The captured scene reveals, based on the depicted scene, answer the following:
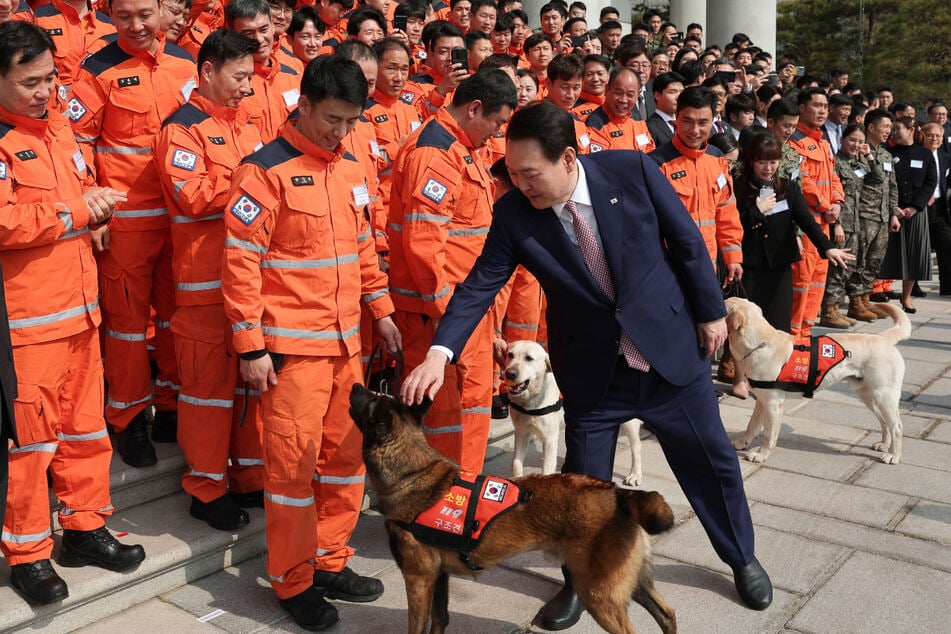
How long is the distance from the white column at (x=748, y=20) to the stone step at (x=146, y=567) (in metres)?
21.4

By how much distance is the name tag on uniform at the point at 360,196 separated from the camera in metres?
4.24

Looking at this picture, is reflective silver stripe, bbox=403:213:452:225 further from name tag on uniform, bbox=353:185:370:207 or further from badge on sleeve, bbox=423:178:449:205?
name tag on uniform, bbox=353:185:370:207

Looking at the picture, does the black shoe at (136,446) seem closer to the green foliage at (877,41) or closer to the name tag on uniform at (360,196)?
the name tag on uniform at (360,196)

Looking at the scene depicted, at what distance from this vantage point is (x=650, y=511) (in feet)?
11.1

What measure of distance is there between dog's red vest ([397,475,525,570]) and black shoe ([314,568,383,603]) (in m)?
0.87

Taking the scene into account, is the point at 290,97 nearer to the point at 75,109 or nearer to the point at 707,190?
the point at 75,109

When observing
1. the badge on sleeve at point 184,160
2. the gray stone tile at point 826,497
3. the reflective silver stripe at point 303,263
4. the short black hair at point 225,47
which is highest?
the short black hair at point 225,47

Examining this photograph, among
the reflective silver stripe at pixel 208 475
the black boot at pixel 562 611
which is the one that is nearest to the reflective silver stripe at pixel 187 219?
the reflective silver stripe at pixel 208 475

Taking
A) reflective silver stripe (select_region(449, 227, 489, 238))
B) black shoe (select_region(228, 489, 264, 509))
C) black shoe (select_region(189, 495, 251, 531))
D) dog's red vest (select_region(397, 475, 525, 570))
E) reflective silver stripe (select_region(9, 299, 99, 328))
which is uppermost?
reflective silver stripe (select_region(9, 299, 99, 328))

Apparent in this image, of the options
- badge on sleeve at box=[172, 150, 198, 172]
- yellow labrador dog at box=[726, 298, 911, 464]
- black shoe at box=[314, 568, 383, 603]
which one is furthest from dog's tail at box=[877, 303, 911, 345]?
badge on sleeve at box=[172, 150, 198, 172]

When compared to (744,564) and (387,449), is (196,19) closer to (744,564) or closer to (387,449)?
(387,449)

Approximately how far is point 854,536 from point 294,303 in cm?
333

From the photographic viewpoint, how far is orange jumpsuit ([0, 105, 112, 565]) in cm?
383

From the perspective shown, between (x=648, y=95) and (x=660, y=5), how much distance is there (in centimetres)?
2635
